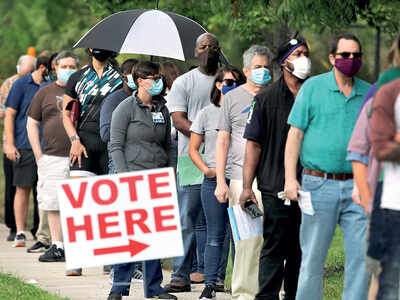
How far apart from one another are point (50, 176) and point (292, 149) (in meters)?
4.98

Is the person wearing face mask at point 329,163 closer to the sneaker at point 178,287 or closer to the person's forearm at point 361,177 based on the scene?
the person's forearm at point 361,177

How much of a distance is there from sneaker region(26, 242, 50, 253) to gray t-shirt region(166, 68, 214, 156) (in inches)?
135

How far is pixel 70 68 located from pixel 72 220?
430cm

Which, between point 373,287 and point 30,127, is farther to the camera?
point 30,127

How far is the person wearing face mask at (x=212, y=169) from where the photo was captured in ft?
29.0

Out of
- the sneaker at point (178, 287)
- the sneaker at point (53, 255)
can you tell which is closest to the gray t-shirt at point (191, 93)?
the sneaker at point (178, 287)

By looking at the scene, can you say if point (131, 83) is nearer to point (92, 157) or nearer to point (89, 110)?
point (89, 110)

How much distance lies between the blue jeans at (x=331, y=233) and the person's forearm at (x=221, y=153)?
1366mm

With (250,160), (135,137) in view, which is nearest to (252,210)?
(250,160)

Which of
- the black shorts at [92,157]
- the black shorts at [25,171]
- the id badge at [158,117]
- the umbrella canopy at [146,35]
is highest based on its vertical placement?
the umbrella canopy at [146,35]

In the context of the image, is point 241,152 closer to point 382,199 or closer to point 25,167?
point 382,199

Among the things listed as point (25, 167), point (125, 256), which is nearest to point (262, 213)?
point (125, 256)

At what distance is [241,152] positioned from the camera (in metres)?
8.37

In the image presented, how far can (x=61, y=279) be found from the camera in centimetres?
1001
